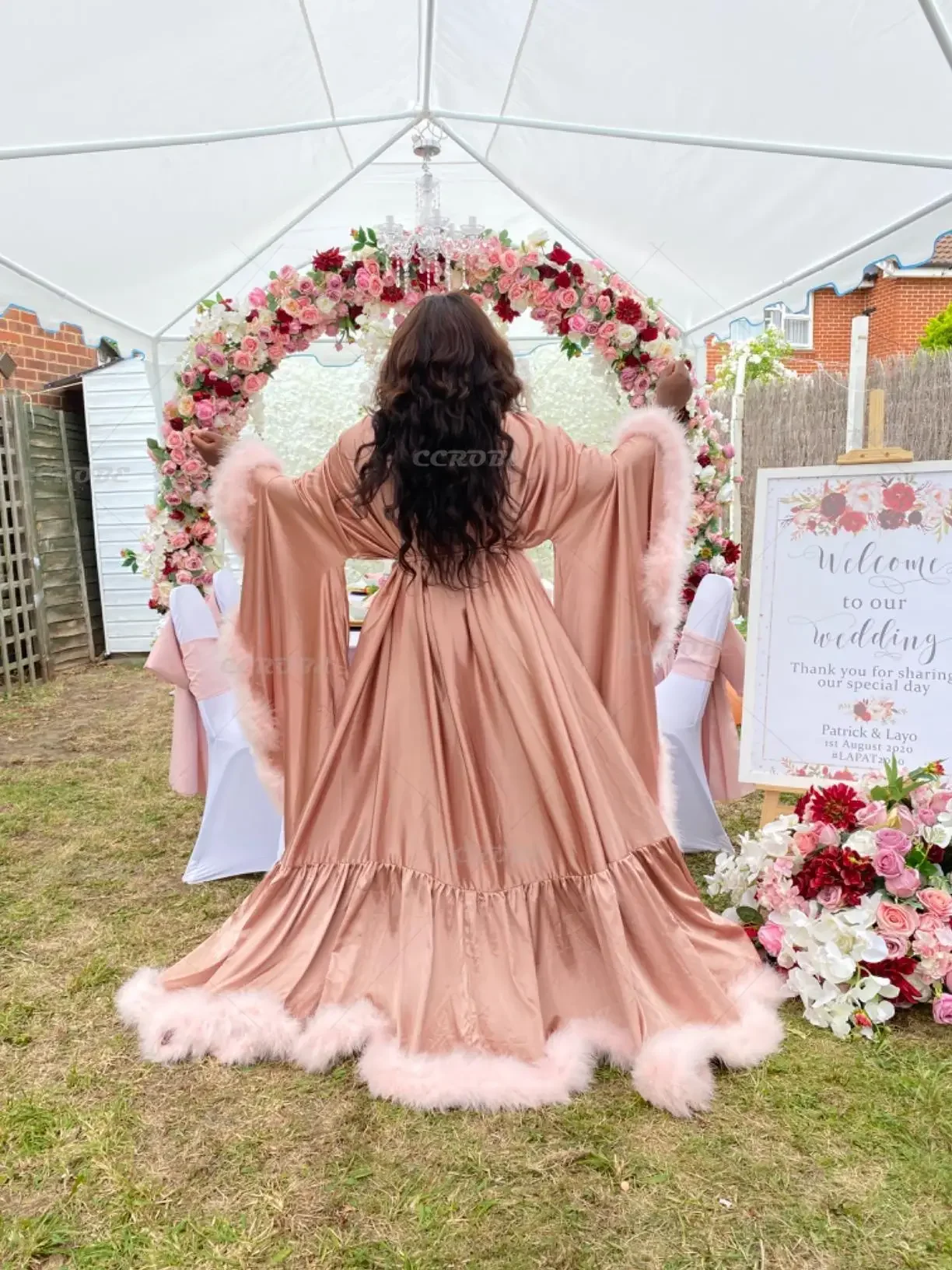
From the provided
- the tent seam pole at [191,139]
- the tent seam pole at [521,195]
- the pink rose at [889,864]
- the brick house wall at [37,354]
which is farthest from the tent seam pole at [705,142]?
the brick house wall at [37,354]

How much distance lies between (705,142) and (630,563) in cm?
240

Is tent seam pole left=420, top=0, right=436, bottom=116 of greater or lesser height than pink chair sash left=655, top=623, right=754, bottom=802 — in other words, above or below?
above

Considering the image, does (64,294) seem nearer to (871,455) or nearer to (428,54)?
(428,54)

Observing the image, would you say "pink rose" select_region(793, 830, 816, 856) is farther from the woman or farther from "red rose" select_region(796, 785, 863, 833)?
Answer: the woman

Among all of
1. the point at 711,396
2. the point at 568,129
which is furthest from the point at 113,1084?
the point at 711,396

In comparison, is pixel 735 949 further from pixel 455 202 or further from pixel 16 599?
pixel 16 599

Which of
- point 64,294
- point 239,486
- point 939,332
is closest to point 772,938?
point 239,486

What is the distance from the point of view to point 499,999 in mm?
1784

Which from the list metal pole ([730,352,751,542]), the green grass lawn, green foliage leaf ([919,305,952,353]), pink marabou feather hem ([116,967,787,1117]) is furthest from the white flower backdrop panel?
green foliage leaf ([919,305,952,353])

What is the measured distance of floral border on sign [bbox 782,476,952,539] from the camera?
2227 millimetres

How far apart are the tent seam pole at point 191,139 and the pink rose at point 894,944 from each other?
3504mm

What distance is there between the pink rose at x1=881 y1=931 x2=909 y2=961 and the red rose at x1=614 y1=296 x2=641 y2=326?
2040 millimetres

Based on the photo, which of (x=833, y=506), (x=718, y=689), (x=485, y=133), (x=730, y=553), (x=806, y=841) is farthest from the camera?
(x=485, y=133)

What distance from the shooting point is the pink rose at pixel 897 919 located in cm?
202
